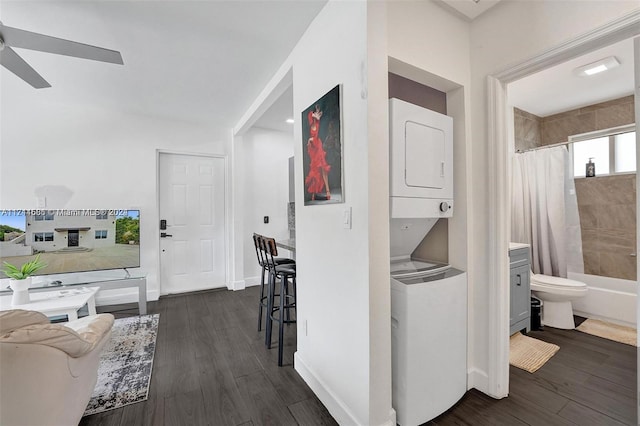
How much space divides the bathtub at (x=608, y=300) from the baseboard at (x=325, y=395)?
3237 millimetres

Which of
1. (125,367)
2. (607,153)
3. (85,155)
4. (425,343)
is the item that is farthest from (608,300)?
(85,155)

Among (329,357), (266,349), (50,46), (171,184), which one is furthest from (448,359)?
(171,184)

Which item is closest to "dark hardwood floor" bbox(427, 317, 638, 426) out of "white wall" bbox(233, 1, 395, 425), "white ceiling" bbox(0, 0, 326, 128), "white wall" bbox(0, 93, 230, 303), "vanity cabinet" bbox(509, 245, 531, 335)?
"vanity cabinet" bbox(509, 245, 531, 335)

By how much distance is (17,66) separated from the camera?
6.31ft

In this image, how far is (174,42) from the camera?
2145 millimetres

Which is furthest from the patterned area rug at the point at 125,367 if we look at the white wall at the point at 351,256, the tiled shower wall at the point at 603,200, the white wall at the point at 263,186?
the tiled shower wall at the point at 603,200

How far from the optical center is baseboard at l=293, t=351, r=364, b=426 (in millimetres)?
1565

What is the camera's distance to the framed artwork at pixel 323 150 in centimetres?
162

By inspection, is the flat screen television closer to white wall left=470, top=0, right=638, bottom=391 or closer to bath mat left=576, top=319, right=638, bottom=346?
white wall left=470, top=0, right=638, bottom=391

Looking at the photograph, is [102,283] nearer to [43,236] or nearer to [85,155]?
[43,236]

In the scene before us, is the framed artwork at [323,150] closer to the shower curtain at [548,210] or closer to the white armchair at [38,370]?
the white armchair at [38,370]

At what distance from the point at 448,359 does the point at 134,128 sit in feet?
14.6

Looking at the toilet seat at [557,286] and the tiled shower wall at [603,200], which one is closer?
the toilet seat at [557,286]

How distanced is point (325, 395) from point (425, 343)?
0.73 metres
